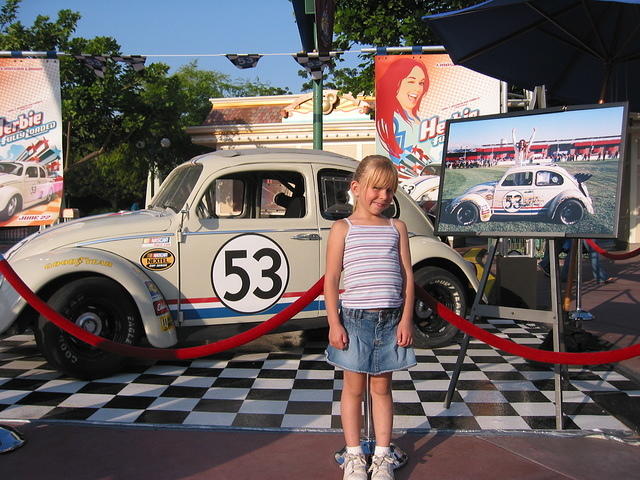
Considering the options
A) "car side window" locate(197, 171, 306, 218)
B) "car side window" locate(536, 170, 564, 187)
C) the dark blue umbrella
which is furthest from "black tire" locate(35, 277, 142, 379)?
the dark blue umbrella

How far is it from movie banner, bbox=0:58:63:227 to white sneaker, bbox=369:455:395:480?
25.6 feet

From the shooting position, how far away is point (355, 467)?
264 centimetres

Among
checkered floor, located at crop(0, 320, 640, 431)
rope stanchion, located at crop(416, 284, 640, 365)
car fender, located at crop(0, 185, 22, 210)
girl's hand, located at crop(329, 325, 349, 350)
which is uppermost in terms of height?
car fender, located at crop(0, 185, 22, 210)

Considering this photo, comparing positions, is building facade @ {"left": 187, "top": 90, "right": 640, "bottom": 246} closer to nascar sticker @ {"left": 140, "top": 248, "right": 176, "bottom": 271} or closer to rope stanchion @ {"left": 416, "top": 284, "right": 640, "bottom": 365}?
nascar sticker @ {"left": 140, "top": 248, "right": 176, "bottom": 271}

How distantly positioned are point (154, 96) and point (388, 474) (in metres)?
20.7

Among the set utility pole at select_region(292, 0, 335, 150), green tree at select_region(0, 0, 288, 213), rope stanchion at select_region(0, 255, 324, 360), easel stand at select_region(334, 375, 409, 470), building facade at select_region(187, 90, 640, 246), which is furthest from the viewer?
green tree at select_region(0, 0, 288, 213)

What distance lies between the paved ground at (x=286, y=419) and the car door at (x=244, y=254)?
523mm

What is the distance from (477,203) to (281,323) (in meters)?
1.53

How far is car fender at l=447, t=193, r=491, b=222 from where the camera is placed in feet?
12.5

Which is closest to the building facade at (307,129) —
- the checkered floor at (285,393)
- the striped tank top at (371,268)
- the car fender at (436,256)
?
the car fender at (436,256)

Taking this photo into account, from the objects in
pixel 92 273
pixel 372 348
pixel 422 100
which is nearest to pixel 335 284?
pixel 372 348

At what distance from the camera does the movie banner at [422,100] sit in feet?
29.6

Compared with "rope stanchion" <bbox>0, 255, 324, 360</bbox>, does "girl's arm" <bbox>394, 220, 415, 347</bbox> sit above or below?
above

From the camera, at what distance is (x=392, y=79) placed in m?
9.05
